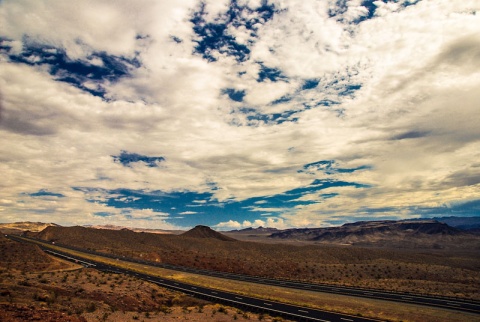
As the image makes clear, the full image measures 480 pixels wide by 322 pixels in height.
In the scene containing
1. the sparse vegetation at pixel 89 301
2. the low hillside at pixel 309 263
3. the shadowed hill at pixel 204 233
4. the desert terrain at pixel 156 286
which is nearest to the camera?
the sparse vegetation at pixel 89 301

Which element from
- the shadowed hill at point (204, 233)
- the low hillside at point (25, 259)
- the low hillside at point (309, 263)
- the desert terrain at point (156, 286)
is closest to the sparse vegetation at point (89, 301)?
the desert terrain at point (156, 286)

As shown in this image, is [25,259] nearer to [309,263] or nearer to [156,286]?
[156,286]

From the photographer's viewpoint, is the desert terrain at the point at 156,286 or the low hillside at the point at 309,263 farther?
the low hillside at the point at 309,263

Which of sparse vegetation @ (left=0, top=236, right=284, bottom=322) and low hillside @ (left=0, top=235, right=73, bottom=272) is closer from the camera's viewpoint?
sparse vegetation @ (left=0, top=236, right=284, bottom=322)

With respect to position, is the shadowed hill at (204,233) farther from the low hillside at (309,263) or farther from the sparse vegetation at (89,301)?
the sparse vegetation at (89,301)

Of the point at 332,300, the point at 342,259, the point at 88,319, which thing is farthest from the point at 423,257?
the point at 88,319

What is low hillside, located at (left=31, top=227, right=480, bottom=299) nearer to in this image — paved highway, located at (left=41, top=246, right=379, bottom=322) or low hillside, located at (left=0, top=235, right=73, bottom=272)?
paved highway, located at (left=41, top=246, right=379, bottom=322)

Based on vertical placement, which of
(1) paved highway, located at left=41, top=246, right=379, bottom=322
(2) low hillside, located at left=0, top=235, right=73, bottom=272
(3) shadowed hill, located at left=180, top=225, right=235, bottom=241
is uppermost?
(3) shadowed hill, located at left=180, top=225, right=235, bottom=241

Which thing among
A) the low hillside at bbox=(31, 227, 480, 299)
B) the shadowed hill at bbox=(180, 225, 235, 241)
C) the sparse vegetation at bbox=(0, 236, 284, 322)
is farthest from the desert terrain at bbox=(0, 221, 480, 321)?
the shadowed hill at bbox=(180, 225, 235, 241)

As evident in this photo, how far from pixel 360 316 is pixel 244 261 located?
52474 mm

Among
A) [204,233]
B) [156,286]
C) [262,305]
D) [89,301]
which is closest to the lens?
[89,301]

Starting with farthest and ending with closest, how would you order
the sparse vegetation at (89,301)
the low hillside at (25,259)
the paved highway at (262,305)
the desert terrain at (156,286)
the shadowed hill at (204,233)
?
1. the shadowed hill at (204,233)
2. the low hillside at (25,259)
3. the paved highway at (262,305)
4. the desert terrain at (156,286)
5. the sparse vegetation at (89,301)

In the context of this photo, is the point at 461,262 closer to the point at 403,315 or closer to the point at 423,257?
the point at 423,257

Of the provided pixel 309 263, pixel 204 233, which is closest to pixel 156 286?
pixel 309 263
